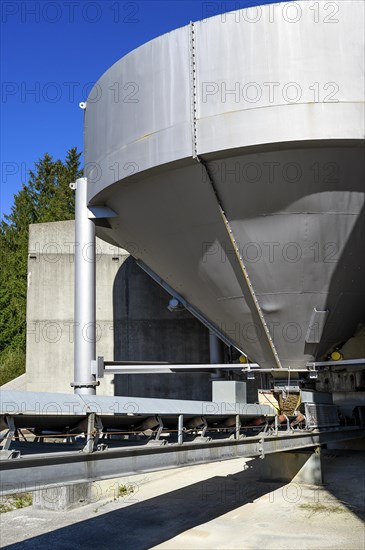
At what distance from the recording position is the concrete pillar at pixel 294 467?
9188mm

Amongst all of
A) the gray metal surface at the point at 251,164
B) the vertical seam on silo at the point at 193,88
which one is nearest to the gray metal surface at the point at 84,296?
the gray metal surface at the point at 251,164

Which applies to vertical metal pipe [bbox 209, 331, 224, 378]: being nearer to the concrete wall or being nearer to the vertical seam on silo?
the concrete wall

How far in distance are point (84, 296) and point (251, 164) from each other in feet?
13.1

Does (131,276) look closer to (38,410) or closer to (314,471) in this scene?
(314,471)

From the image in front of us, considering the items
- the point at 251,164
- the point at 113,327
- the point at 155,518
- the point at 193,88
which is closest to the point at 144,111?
the point at 193,88

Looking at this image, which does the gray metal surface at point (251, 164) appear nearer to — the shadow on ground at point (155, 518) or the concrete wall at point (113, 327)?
the shadow on ground at point (155, 518)

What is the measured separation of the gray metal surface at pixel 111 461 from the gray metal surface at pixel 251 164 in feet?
7.21

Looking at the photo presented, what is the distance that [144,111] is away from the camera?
734 centimetres

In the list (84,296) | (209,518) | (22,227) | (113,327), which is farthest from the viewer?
(22,227)

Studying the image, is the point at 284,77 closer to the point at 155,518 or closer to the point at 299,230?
the point at 299,230

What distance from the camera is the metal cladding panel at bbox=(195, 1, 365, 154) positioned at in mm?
6312

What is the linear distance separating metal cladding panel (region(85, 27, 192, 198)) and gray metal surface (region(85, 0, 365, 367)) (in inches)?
0.7

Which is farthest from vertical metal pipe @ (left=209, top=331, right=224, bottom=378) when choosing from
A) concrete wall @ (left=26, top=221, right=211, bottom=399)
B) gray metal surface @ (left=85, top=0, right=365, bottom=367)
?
gray metal surface @ (left=85, top=0, right=365, bottom=367)

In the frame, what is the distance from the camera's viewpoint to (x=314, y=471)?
30.1ft
